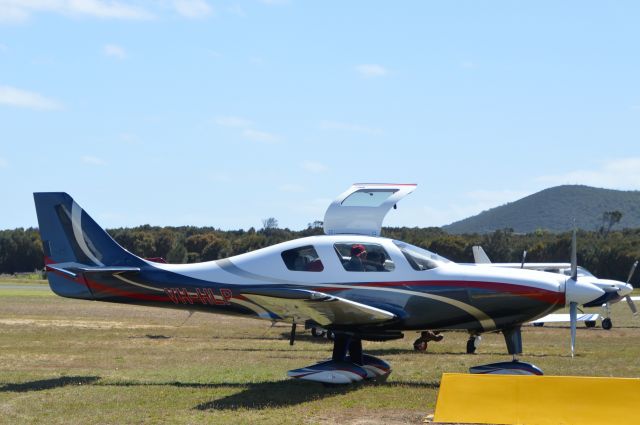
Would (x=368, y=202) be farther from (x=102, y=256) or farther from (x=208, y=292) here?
(x=102, y=256)

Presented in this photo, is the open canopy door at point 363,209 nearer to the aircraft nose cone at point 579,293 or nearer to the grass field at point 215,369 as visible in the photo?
the grass field at point 215,369

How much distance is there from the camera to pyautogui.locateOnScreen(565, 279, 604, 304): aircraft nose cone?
12594mm

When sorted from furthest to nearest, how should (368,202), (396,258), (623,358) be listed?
1. (623,358)
2. (368,202)
3. (396,258)

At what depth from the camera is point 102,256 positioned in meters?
14.7

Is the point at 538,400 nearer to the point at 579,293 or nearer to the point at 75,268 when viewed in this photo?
the point at 579,293

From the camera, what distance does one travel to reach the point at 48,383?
43.5 ft

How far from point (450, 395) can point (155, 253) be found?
2311 inches

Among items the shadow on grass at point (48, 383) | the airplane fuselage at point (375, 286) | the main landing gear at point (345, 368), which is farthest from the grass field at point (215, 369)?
the airplane fuselage at point (375, 286)

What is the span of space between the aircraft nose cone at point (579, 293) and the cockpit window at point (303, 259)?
362 centimetres

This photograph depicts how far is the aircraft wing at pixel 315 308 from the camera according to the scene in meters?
11.9

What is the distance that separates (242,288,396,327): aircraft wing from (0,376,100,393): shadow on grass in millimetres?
2871

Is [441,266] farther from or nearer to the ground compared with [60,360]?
farther from the ground

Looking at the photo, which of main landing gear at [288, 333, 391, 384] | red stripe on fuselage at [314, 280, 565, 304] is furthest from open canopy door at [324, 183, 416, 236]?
main landing gear at [288, 333, 391, 384]

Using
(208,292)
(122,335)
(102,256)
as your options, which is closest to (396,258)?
(208,292)
